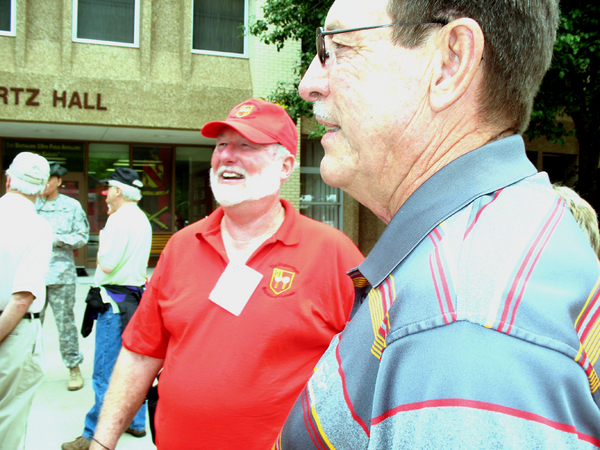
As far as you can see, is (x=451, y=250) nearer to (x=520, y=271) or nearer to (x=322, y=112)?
(x=520, y=271)

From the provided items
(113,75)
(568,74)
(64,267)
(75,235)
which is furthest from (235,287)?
(113,75)

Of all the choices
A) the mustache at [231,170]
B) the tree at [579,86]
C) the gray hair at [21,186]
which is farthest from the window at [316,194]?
the mustache at [231,170]

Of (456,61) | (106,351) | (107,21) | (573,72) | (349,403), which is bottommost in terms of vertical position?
(106,351)

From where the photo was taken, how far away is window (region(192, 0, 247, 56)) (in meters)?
12.4

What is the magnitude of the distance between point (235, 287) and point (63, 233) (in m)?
4.20

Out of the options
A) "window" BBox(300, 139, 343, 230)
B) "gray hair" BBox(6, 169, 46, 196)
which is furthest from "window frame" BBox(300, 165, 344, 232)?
"gray hair" BBox(6, 169, 46, 196)

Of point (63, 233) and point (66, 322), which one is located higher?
point (63, 233)

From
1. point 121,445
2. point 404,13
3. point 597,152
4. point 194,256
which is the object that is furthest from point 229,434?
point 597,152

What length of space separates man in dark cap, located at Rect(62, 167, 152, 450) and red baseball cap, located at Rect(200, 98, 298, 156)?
79.6 inches

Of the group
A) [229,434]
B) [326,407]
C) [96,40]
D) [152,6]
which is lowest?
[229,434]

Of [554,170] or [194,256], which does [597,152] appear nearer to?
[554,170]

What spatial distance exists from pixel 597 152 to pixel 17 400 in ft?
33.9

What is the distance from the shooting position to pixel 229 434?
6.12 ft

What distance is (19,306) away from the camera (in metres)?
2.92
